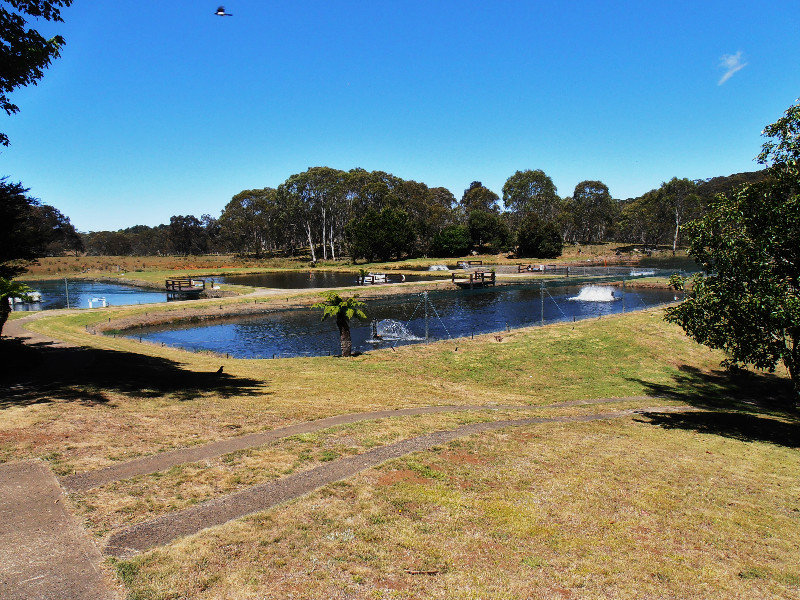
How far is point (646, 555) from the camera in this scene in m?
6.98

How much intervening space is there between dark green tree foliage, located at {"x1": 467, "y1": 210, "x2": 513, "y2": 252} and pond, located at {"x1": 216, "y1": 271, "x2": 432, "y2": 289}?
139ft

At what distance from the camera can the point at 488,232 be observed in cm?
12319

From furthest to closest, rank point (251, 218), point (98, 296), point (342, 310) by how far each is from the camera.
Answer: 1. point (251, 218)
2. point (98, 296)
3. point (342, 310)

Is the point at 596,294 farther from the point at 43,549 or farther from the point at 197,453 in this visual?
the point at 43,549

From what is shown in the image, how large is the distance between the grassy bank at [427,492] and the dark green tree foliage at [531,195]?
13760 cm

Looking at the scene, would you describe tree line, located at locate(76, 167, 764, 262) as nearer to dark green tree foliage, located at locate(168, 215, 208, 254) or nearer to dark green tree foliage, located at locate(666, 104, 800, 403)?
dark green tree foliage, located at locate(168, 215, 208, 254)

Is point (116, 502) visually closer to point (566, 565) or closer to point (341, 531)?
point (341, 531)

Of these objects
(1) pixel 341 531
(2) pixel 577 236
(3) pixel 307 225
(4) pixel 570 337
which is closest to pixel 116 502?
(1) pixel 341 531

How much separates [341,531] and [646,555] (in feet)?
14.7

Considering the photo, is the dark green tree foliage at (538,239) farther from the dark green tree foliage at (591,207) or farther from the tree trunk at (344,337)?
the tree trunk at (344,337)

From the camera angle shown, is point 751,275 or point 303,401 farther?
point 303,401

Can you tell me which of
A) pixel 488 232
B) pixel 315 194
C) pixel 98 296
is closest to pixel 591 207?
pixel 488 232

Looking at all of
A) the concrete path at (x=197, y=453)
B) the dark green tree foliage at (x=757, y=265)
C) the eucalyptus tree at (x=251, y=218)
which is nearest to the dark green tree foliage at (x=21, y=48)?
the concrete path at (x=197, y=453)

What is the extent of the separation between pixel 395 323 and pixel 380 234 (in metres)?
68.8
